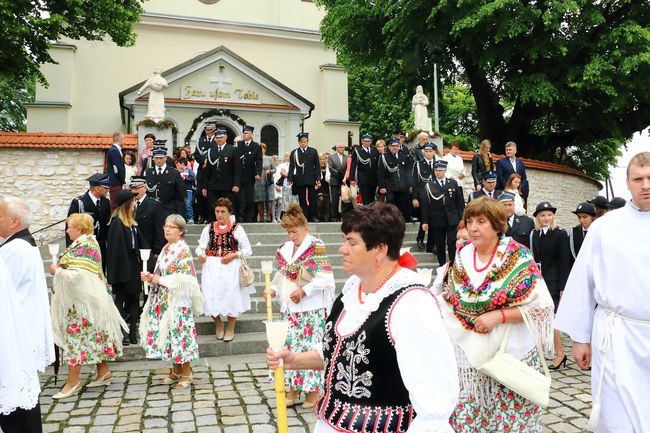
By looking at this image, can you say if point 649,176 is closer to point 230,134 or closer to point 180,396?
point 180,396

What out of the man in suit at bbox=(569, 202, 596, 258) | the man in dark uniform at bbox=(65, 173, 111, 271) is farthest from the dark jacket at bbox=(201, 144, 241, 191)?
the man in suit at bbox=(569, 202, 596, 258)

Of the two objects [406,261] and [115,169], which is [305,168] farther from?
[406,261]

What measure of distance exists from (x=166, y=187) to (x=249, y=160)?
2.33 meters

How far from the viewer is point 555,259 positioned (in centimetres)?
756

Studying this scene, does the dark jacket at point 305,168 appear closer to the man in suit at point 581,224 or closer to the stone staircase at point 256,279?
the stone staircase at point 256,279

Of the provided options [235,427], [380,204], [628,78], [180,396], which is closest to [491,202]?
[380,204]

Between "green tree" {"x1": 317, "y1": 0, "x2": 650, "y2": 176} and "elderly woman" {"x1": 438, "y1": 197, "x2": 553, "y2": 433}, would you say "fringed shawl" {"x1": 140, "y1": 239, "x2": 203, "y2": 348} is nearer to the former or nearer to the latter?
"elderly woman" {"x1": 438, "y1": 197, "x2": 553, "y2": 433}

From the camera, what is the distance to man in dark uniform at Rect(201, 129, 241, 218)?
11.1 metres

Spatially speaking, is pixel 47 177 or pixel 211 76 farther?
pixel 211 76

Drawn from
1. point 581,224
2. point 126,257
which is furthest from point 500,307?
point 126,257

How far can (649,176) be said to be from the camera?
3045mm

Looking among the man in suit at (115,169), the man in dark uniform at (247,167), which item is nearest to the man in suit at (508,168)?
the man in dark uniform at (247,167)

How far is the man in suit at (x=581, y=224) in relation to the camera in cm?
746

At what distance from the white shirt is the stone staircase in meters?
5.48
